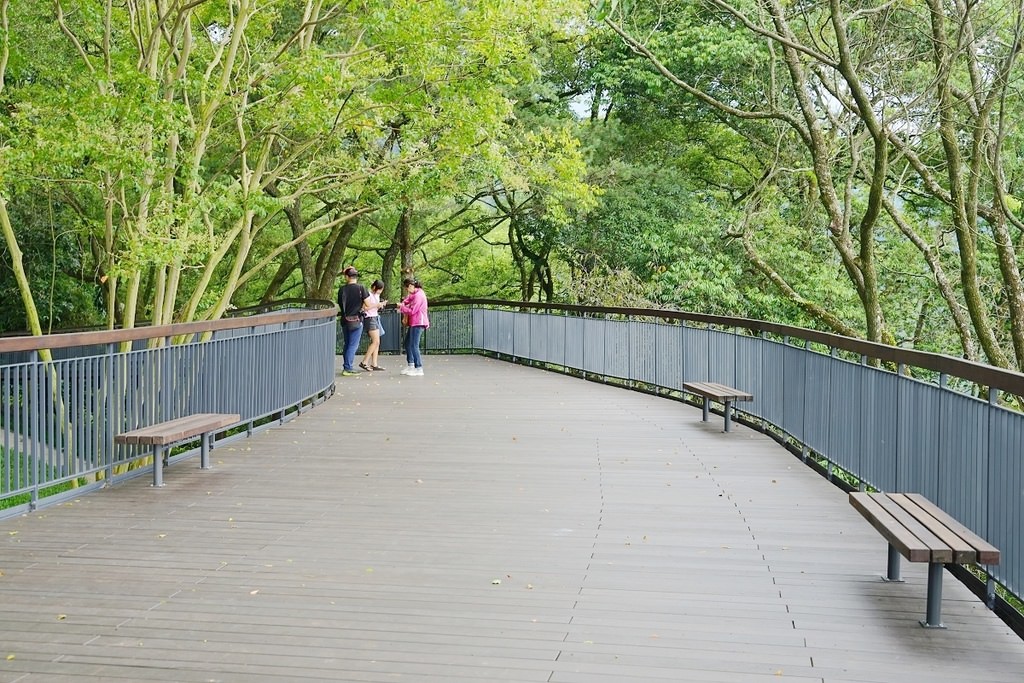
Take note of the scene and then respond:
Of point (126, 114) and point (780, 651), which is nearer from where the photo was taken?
point (780, 651)

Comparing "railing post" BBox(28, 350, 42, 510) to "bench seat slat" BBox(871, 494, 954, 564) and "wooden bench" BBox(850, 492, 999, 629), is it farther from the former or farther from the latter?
"bench seat slat" BBox(871, 494, 954, 564)

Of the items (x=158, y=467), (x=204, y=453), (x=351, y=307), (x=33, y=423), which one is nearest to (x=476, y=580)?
(x=33, y=423)

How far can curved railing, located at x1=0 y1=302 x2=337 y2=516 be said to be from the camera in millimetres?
7543

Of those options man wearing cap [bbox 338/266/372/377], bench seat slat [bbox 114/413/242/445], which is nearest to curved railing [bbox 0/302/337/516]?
bench seat slat [bbox 114/413/242/445]

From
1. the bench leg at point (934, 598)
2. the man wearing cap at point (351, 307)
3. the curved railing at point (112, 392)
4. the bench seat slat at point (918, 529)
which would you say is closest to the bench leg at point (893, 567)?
the bench seat slat at point (918, 529)

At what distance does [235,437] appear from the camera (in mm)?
11602

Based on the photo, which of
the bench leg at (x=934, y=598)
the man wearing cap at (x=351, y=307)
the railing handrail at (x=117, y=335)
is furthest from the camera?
the man wearing cap at (x=351, y=307)

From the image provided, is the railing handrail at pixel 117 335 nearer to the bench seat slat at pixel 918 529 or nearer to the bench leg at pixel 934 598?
the bench seat slat at pixel 918 529

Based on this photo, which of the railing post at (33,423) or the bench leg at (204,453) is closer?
the railing post at (33,423)

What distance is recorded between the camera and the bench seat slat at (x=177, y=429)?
8539 mm

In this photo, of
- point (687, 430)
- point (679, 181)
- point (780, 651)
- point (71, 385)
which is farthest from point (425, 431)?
point (679, 181)

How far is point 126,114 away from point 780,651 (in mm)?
9878

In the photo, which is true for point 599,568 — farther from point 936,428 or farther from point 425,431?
point 425,431

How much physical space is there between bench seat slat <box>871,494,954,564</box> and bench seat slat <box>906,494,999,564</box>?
11cm
